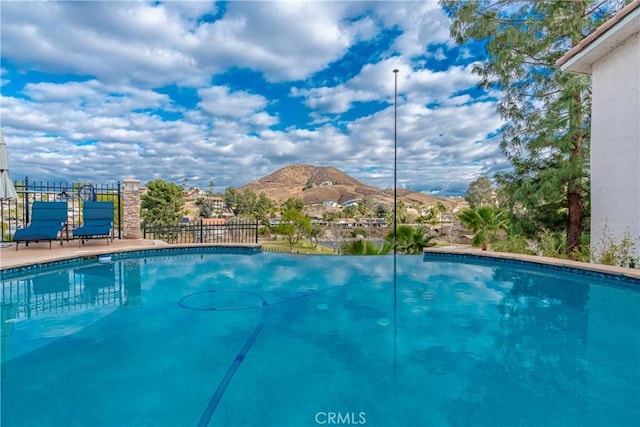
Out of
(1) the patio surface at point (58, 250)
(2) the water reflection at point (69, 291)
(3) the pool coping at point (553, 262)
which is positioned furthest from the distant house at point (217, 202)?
(3) the pool coping at point (553, 262)

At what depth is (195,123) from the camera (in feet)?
76.2

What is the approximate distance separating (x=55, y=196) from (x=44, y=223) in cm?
168

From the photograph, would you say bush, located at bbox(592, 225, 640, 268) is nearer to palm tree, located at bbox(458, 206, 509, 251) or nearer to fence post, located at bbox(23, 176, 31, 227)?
palm tree, located at bbox(458, 206, 509, 251)

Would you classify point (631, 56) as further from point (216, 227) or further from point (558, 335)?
point (216, 227)

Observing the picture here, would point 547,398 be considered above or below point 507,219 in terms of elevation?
below

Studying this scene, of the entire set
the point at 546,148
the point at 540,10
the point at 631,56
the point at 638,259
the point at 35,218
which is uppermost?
the point at 540,10

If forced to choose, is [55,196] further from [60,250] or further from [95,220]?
[60,250]

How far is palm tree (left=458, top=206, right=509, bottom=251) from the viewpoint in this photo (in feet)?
29.9

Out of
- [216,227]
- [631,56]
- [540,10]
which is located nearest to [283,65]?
[216,227]

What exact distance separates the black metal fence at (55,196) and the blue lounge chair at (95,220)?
24.9 inches

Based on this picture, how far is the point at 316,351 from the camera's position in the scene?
3.40 metres

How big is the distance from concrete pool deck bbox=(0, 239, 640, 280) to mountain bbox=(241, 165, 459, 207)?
69405 mm

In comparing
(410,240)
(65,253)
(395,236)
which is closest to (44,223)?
(65,253)

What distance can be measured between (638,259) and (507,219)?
12.2ft
